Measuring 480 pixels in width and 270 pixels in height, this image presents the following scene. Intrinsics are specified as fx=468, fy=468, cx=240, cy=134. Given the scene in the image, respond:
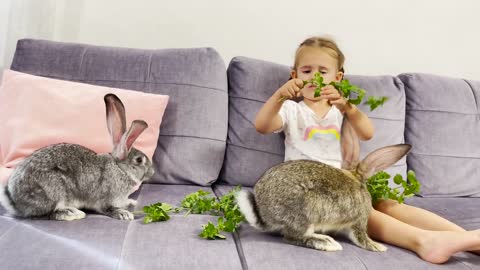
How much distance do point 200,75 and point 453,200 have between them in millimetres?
1167

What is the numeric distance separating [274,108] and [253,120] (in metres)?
0.34

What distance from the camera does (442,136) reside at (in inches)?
82.7

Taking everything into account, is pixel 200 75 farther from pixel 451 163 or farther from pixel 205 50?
pixel 451 163

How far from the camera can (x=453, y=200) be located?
194 centimetres

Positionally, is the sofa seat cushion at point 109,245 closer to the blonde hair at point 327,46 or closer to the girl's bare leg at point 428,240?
the girl's bare leg at point 428,240

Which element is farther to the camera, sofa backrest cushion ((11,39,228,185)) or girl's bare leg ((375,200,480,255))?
sofa backrest cushion ((11,39,228,185))

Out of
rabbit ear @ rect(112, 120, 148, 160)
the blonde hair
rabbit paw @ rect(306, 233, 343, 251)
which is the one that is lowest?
rabbit paw @ rect(306, 233, 343, 251)

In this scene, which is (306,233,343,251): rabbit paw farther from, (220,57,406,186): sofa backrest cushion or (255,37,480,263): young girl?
(220,57,406,186): sofa backrest cushion

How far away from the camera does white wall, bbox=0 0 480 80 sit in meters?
2.25

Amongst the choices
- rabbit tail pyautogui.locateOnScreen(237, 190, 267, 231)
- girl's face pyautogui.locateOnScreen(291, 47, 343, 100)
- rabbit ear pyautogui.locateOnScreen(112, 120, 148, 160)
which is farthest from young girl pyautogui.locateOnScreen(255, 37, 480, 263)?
rabbit ear pyautogui.locateOnScreen(112, 120, 148, 160)

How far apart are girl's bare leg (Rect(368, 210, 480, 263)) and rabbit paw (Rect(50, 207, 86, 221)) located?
2.79 ft

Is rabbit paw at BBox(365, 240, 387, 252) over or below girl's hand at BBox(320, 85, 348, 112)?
below

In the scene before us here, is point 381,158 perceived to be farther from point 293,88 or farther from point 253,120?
point 253,120

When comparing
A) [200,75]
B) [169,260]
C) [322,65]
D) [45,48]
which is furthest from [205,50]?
[169,260]
